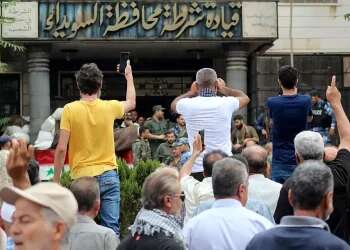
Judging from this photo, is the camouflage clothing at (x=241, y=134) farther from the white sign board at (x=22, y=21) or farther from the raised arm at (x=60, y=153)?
the raised arm at (x=60, y=153)

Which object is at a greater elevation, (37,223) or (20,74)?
(20,74)

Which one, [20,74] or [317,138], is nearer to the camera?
[317,138]

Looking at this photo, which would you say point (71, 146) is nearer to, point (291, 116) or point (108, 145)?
point (108, 145)

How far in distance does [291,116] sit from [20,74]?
16207 millimetres

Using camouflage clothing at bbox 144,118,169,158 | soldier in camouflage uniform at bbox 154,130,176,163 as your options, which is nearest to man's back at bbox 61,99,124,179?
soldier in camouflage uniform at bbox 154,130,176,163

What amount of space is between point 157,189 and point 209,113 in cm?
276

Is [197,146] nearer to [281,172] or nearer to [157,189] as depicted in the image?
[281,172]

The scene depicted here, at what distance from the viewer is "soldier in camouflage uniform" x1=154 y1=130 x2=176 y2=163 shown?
634 inches

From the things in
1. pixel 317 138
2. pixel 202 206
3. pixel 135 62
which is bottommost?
pixel 202 206

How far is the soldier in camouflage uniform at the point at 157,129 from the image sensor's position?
1792cm

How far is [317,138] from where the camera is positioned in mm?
5988

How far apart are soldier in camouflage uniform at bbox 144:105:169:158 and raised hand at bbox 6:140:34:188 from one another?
41.5 feet

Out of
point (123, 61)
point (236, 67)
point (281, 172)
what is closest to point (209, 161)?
point (281, 172)

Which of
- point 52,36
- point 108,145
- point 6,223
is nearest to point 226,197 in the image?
point 6,223
